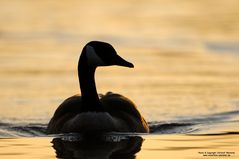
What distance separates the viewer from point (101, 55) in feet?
56.8

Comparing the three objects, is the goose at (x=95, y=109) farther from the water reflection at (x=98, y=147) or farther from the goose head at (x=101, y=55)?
the water reflection at (x=98, y=147)

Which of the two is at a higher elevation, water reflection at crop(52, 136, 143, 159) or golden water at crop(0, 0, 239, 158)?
water reflection at crop(52, 136, 143, 159)

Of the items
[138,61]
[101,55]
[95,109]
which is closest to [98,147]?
[95,109]

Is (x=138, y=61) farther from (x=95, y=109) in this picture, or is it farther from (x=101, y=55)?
(x=95, y=109)

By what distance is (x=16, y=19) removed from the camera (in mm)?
32312

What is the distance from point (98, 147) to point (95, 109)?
4.97 ft

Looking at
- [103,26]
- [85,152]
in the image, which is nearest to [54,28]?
[103,26]

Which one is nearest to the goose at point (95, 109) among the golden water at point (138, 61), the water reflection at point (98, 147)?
the water reflection at point (98, 147)

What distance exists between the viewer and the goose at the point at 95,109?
1684 cm

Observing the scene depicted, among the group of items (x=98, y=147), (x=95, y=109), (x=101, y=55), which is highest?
(x=101, y=55)

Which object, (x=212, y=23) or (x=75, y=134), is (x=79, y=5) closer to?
(x=212, y=23)

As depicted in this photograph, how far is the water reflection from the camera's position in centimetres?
1472

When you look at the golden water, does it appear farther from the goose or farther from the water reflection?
the goose

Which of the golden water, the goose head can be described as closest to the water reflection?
the golden water
